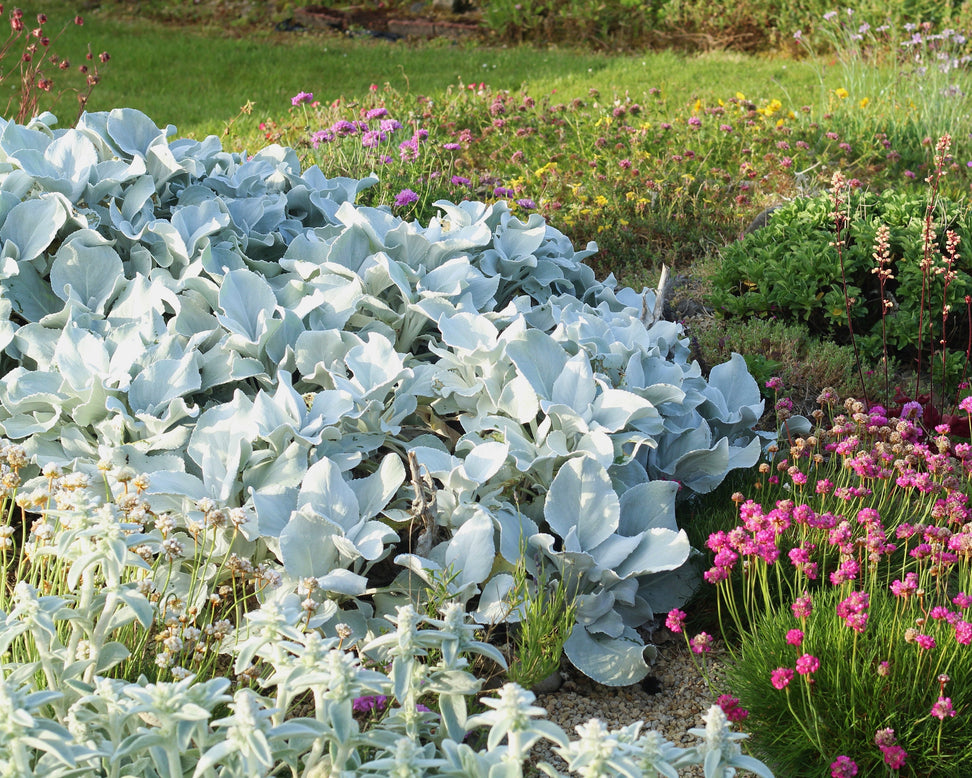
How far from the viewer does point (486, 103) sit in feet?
22.5

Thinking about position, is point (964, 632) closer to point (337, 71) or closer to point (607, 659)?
point (607, 659)

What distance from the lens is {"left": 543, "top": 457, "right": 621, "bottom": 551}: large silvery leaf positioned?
7.54 ft

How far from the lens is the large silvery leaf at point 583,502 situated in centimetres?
230

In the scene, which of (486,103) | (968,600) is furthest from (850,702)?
(486,103)

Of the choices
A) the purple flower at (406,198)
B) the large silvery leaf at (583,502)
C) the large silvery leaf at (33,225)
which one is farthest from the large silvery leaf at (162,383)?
the purple flower at (406,198)

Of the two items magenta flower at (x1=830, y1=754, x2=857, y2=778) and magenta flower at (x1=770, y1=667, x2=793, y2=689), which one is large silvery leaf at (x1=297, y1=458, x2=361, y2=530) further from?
magenta flower at (x1=830, y1=754, x2=857, y2=778)

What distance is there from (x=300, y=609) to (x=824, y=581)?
128cm

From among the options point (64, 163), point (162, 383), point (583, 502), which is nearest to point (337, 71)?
point (64, 163)

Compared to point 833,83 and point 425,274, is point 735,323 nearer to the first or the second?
point 425,274

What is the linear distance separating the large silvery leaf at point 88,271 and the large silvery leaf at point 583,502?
1492 mm

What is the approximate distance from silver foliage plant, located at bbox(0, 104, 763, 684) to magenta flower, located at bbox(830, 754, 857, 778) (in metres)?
0.51

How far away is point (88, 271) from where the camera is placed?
9.46 feet

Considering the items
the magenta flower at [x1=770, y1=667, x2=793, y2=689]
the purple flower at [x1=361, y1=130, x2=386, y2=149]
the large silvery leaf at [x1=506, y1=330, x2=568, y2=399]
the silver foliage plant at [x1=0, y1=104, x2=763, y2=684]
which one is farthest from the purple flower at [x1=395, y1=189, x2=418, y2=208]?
the magenta flower at [x1=770, y1=667, x2=793, y2=689]

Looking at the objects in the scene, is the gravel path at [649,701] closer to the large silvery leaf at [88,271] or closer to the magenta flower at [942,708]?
the magenta flower at [942,708]
